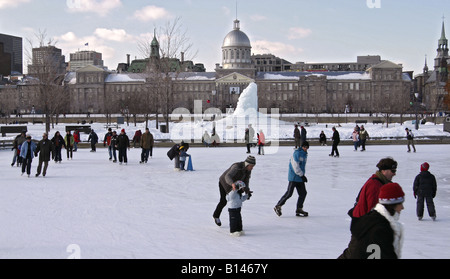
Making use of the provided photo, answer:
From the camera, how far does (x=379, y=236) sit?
375cm

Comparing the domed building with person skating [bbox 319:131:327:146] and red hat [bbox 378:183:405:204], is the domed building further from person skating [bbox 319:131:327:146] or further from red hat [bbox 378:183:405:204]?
red hat [bbox 378:183:405:204]

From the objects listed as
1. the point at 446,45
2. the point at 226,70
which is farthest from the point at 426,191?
the point at 446,45

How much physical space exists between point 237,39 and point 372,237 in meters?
112

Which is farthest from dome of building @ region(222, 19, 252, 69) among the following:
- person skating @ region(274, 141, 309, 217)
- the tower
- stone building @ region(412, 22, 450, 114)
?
person skating @ region(274, 141, 309, 217)

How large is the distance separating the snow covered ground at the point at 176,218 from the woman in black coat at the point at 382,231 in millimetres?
2742

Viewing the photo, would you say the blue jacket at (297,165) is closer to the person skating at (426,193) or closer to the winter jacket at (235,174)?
the winter jacket at (235,174)

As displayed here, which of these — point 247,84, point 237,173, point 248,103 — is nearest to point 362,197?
point 237,173

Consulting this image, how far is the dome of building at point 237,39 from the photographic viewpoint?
4439 inches

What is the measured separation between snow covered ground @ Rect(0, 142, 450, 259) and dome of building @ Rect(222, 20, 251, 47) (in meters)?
99.1

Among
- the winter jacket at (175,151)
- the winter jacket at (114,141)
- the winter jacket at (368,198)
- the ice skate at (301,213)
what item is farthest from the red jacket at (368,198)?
the winter jacket at (114,141)

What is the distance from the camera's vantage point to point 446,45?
140 metres

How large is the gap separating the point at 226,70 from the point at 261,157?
318ft

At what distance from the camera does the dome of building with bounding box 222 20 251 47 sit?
11276 cm

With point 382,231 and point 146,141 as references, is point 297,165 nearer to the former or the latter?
point 382,231
